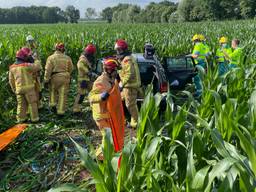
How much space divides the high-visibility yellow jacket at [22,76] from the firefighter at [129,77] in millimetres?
1864

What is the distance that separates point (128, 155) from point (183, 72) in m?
6.55

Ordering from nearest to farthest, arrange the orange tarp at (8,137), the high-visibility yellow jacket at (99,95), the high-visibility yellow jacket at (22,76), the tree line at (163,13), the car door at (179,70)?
the high-visibility yellow jacket at (99,95) → the orange tarp at (8,137) → the high-visibility yellow jacket at (22,76) → the car door at (179,70) → the tree line at (163,13)

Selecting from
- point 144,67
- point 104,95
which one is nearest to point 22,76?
point 144,67

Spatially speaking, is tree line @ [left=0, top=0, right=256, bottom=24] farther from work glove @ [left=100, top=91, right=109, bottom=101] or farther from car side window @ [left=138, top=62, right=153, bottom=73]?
work glove @ [left=100, top=91, right=109, bottom=101]

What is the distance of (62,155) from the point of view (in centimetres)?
615

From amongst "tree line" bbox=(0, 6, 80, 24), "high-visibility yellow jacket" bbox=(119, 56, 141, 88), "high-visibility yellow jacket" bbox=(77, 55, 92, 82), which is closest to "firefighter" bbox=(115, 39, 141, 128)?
"high-visibility yellow jacket" bbox=(119, 56, 141, 88)

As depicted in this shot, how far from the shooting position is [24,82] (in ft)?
25.4

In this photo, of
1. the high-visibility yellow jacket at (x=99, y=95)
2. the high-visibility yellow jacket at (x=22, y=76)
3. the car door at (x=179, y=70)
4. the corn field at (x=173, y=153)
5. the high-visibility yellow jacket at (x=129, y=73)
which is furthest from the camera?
the car door at (x=179, y=70)

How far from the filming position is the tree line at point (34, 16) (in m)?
95.1

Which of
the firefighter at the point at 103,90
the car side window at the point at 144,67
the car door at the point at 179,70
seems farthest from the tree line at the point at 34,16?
the firefighter at the point at 103,90

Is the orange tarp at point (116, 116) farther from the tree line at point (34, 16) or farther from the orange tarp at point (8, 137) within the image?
the tree line at point (34, 16)

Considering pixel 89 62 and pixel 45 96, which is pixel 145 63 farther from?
pixel 45 96

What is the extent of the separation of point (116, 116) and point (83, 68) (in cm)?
374

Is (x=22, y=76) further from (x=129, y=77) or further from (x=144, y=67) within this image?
(x=144, y=67)
